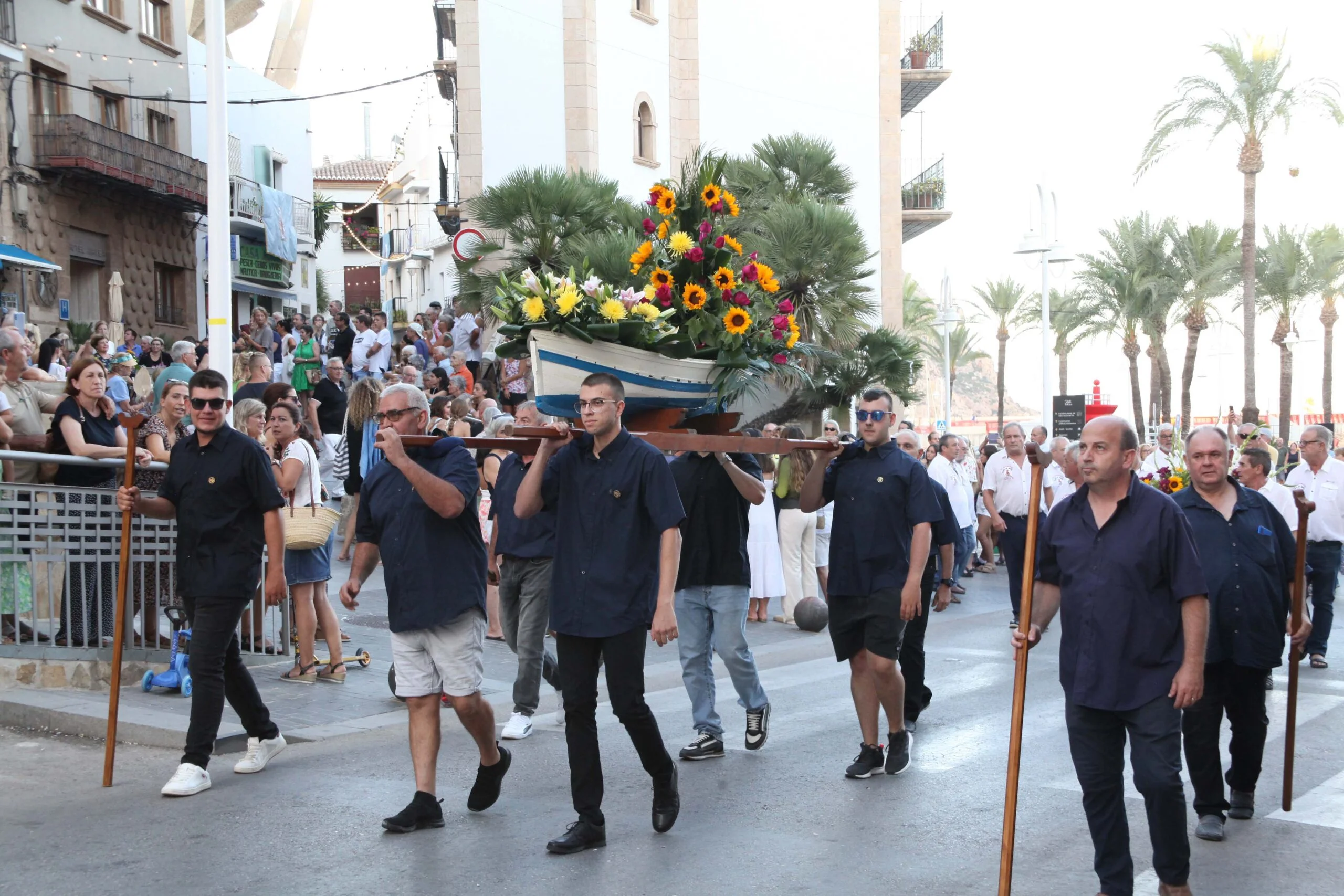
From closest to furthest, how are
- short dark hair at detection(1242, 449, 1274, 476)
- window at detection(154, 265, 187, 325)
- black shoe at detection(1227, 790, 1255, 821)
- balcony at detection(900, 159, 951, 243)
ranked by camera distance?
black shoe at detection(1227, 790, 1255, 821)
short dark hair at detection(1242, 449, 1274, 476)
window at detection(154, 265, 187, 325)
balcony at detection(900, 159, 951, 243)

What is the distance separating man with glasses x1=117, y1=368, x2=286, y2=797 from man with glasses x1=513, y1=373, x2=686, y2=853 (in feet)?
5.88

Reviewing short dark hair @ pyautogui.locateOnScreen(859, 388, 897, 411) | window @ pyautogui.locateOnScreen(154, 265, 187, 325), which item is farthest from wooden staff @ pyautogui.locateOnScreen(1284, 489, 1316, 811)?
window @ pyautogui.locateOnScreen(154, 265, 187, 325)

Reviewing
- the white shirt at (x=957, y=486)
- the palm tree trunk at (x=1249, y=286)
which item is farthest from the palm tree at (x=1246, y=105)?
the white shirt at (x=957, y=486)

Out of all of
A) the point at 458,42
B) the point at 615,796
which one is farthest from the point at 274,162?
the point at 615,796

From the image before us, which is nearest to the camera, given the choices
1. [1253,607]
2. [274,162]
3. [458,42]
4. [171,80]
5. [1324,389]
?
[1253,607]

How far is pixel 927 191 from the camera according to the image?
145 ft

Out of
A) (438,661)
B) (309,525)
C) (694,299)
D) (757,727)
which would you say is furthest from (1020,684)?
(309,525)

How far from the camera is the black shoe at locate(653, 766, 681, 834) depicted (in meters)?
6.21

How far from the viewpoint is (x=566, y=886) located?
5418mm

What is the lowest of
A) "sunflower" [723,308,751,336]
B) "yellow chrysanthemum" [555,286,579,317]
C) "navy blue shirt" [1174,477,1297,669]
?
"navy blue shirt" [1174,477,1297,669]

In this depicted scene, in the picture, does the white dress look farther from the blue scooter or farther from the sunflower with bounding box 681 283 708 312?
the sunflower with bounding box 681 283 708 312

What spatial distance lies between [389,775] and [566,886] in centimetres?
230

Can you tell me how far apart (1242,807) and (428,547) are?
13.3 ft

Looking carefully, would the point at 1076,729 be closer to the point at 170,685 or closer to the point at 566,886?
the point at 566,886
